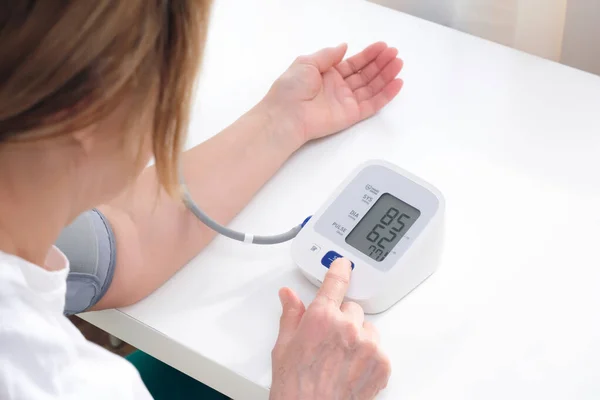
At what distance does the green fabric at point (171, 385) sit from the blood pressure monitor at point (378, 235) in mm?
209

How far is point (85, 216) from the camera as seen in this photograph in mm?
731

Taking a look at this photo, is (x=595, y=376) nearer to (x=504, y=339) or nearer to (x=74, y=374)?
(x=504, y=339)

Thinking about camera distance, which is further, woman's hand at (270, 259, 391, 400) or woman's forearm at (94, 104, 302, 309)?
woman's forearm at (94, 104, 302, 309)

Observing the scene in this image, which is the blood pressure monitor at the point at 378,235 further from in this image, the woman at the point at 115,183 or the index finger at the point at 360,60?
the index finger at the point at 360,60

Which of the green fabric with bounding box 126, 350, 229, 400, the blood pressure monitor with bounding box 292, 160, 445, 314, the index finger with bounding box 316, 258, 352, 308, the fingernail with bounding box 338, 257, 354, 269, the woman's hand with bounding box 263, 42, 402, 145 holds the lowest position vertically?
the green fabric with bounding box 126, 350, 229, 400

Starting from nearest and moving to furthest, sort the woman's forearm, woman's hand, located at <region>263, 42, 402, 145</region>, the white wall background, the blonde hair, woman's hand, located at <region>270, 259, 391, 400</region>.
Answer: the blonde hair, woman's hand, located at <region>270, 259, 391, 400</region>, the woman's forearm, woman's hand, located at <region>263, 42, 402, 145</region>, the white wall background

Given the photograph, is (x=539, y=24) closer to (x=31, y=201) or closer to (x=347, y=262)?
(x=347, y=262)

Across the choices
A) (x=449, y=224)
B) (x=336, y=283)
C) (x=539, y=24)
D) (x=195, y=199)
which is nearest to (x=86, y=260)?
(x=195, y=199)

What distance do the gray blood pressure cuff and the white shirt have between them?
0.50ft

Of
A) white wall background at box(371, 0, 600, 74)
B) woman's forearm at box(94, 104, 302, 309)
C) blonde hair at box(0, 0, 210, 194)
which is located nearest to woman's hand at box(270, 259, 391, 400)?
woman's forearm at box(94, 104, 302, 309)

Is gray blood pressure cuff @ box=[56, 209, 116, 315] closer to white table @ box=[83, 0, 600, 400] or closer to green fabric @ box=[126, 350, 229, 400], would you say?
white table @ box=[83, 0, 600, 400]

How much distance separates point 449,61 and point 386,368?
468mm

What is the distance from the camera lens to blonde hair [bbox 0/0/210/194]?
40cm

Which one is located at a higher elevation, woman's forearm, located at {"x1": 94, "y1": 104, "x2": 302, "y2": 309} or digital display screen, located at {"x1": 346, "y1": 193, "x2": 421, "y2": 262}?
digital display screen, located at {"x1": 346, "y1": 193, "x2": 421, "y2": 262}
